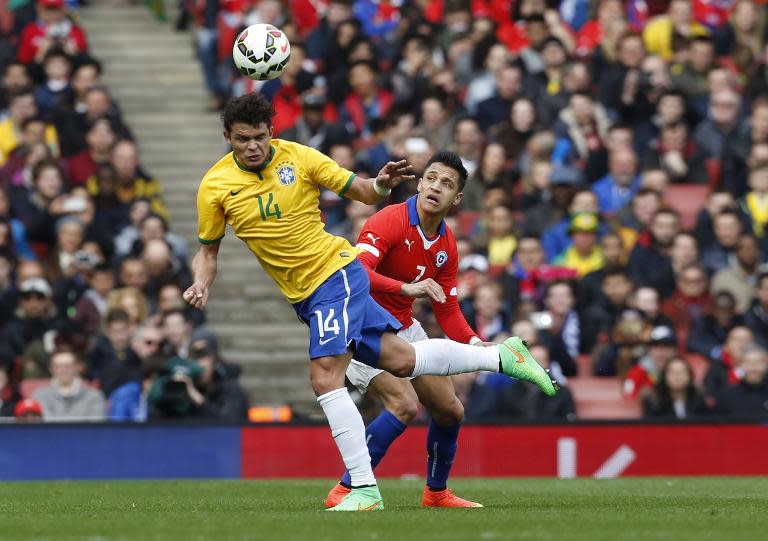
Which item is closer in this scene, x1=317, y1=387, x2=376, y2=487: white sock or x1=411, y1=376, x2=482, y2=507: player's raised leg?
x1=317, y1=387, x2=376, y2=487: white sock

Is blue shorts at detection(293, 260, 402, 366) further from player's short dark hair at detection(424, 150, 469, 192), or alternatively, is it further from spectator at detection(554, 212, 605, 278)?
spectator at detection(554, 212, 605, 278)

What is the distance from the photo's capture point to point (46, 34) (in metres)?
21.5

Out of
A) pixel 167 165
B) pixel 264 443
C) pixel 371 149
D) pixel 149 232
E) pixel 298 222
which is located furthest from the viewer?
pixel 167 165

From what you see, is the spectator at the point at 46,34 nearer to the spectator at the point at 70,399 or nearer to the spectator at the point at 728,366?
the spectator at the point at 70,399

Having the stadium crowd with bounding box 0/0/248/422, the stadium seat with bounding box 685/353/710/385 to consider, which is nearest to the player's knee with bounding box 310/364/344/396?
the stadium crowd with bounding box 0/0/248/422

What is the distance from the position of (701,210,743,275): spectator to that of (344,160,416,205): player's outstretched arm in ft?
28.4

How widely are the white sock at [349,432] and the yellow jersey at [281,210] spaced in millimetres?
713

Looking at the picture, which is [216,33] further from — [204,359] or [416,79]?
[204,359]

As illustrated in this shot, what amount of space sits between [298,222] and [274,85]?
34.1 feet

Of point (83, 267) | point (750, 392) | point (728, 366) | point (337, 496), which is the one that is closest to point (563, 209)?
point (728, 366)

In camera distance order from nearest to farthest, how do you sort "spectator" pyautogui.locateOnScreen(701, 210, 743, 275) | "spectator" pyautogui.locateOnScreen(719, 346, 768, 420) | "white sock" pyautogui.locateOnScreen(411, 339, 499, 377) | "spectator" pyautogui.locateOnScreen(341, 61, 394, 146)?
"white sock" pyautogui.locateOnScreen(411, 339, 499, 377)
"spectator" pyautogui.locateOnScreen(719, 346, 768, 420)
"spectator" pyautogui.locateOnScreen(701, 210, 743, 275)
"spectator" pyautogui.locateOnScreen(341, 61, 394, 146)

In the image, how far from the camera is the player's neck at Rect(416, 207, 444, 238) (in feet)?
37.3

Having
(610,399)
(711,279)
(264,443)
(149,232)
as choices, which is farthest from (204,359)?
(711,279)

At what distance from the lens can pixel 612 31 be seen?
835 inches
